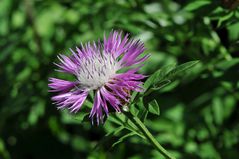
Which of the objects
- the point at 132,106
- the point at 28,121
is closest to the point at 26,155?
the point at 28,121

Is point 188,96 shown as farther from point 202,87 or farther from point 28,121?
point 28,121

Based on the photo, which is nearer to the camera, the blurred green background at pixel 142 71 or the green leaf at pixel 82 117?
the green leaf at pixel 82 117

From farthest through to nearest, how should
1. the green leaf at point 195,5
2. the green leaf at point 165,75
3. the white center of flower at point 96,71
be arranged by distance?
the green leaf at point 195,5, the white center of flower at point 96,71, the green leaf at point 165,75

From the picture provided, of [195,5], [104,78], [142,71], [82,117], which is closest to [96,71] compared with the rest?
[104,78]

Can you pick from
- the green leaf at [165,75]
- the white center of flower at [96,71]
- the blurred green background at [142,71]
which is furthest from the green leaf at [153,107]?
the blurred green background at [142,71]

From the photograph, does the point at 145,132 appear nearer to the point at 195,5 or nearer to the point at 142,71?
the point at 195,5

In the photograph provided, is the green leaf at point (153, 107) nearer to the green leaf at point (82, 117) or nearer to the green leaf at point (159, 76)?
the green leaf at point (159, 76)
